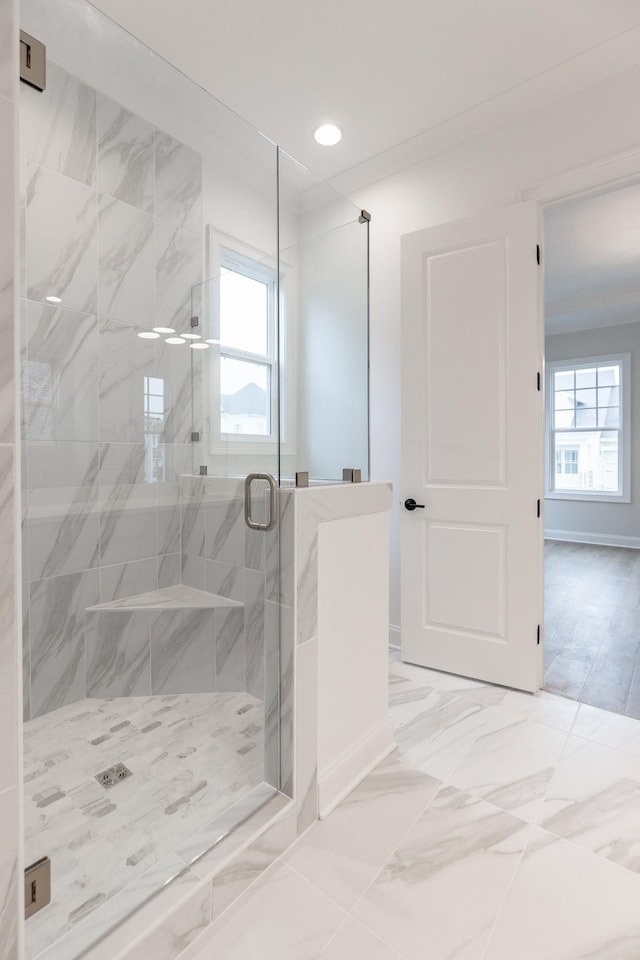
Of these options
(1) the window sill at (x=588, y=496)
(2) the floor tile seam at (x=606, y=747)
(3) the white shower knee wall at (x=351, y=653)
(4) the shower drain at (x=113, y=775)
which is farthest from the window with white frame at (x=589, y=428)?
(4) the shower drain at (x=113, y=775)

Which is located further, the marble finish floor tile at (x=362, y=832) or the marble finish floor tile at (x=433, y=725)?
the marble finish floor tile at (x=433, y=725)

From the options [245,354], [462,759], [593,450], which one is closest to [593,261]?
[593,450]

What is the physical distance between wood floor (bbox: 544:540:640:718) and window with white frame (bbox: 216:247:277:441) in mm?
1998

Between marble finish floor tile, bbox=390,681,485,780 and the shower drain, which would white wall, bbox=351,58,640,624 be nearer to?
marble finish floor tile, bbox=390,681,485,780

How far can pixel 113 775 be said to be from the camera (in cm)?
129

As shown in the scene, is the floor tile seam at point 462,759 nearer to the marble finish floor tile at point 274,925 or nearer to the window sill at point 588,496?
the marble finish floor tile at point 274,925

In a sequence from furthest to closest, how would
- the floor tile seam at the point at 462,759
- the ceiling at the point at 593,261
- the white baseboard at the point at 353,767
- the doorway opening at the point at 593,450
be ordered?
the ceiling at the point at 593,261 < the doorway opening at the point at 593,450 < the floor tile seam at the point at 462,759 < the white baseboard at the point at 353,767

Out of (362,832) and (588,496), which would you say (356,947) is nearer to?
(362,832)

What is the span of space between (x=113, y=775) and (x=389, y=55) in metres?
2.78

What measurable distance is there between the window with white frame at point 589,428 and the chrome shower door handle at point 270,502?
6119 millimetres

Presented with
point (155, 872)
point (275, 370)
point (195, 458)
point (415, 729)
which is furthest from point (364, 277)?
point (155, 872)

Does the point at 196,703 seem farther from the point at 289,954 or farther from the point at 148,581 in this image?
the point at 289,954

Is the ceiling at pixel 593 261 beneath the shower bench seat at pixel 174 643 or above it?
above

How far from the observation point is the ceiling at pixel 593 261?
3449 millimetres
